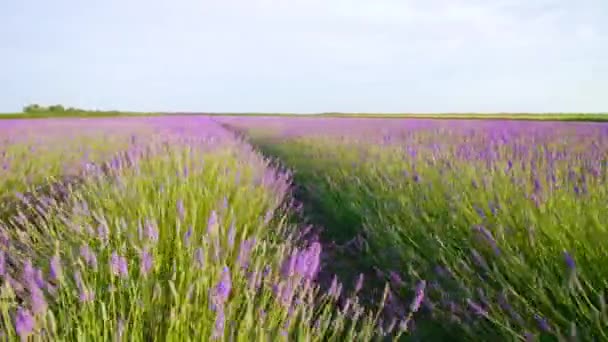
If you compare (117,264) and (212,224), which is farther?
(212,224)

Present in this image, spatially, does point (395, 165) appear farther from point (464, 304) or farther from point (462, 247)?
point (464, 304)

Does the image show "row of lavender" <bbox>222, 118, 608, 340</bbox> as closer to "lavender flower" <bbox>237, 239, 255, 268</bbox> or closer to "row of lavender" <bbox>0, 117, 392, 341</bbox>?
"row of lavender" <bbox>0, 117, 392, 341</bbox>

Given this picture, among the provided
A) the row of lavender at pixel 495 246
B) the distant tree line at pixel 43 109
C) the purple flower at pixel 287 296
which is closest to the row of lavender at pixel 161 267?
the purple flower at pixel 287 296

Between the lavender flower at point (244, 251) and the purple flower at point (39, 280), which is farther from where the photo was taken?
the lavender flower at point (244, 251)

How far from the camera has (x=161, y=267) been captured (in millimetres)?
1854

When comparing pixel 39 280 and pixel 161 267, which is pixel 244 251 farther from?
pixel 39 280

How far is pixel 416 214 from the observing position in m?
2.94

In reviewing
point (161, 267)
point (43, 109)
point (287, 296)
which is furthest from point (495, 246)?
point (43, 109)

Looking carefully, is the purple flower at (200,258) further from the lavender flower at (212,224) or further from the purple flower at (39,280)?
the purple flower at (39,280)

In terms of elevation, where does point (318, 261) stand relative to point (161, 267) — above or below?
above

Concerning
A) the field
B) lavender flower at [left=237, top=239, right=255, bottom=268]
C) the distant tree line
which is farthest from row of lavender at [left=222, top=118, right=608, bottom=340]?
the distant tree line

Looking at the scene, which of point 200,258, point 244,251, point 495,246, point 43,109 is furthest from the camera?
point 43,109

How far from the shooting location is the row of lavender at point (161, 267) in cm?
125

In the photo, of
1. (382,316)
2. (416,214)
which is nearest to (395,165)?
(416,214)
